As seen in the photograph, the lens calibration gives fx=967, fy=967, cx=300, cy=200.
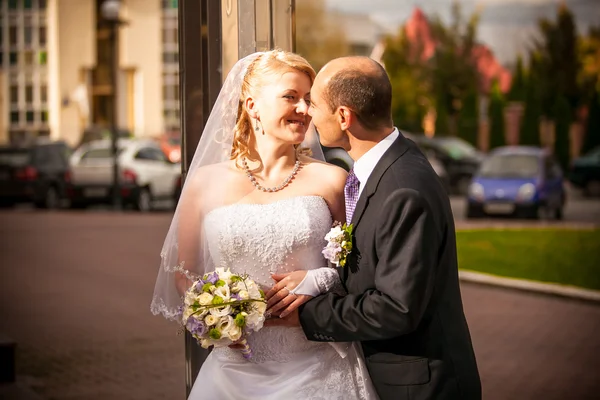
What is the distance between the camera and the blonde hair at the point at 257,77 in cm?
330

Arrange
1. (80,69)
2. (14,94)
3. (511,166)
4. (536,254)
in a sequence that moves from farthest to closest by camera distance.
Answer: (14,94), (80,69), (511,166), (536,254)

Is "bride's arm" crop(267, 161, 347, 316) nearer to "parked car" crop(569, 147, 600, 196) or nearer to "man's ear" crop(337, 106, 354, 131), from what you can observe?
"man's ear" crop(337, 106, 354, 131)

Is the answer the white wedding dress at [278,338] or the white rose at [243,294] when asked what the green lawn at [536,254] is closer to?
the white wedding dress at [278,338]

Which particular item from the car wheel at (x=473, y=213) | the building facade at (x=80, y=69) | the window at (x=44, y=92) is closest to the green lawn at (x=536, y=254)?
the car wheel at (x=473, y=213)

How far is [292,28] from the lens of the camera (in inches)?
162

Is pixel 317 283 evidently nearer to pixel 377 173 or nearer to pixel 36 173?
pixel 377 173

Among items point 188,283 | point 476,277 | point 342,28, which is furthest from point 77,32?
point 188,283

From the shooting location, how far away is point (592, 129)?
36.9 metres

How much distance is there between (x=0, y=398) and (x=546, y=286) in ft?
21.9

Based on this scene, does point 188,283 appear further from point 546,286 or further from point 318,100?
point 546,286

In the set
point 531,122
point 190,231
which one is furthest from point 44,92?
point 190,231

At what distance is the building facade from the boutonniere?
139ft

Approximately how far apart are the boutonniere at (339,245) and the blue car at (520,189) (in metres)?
18.2

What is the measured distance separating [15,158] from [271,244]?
22970 mm
